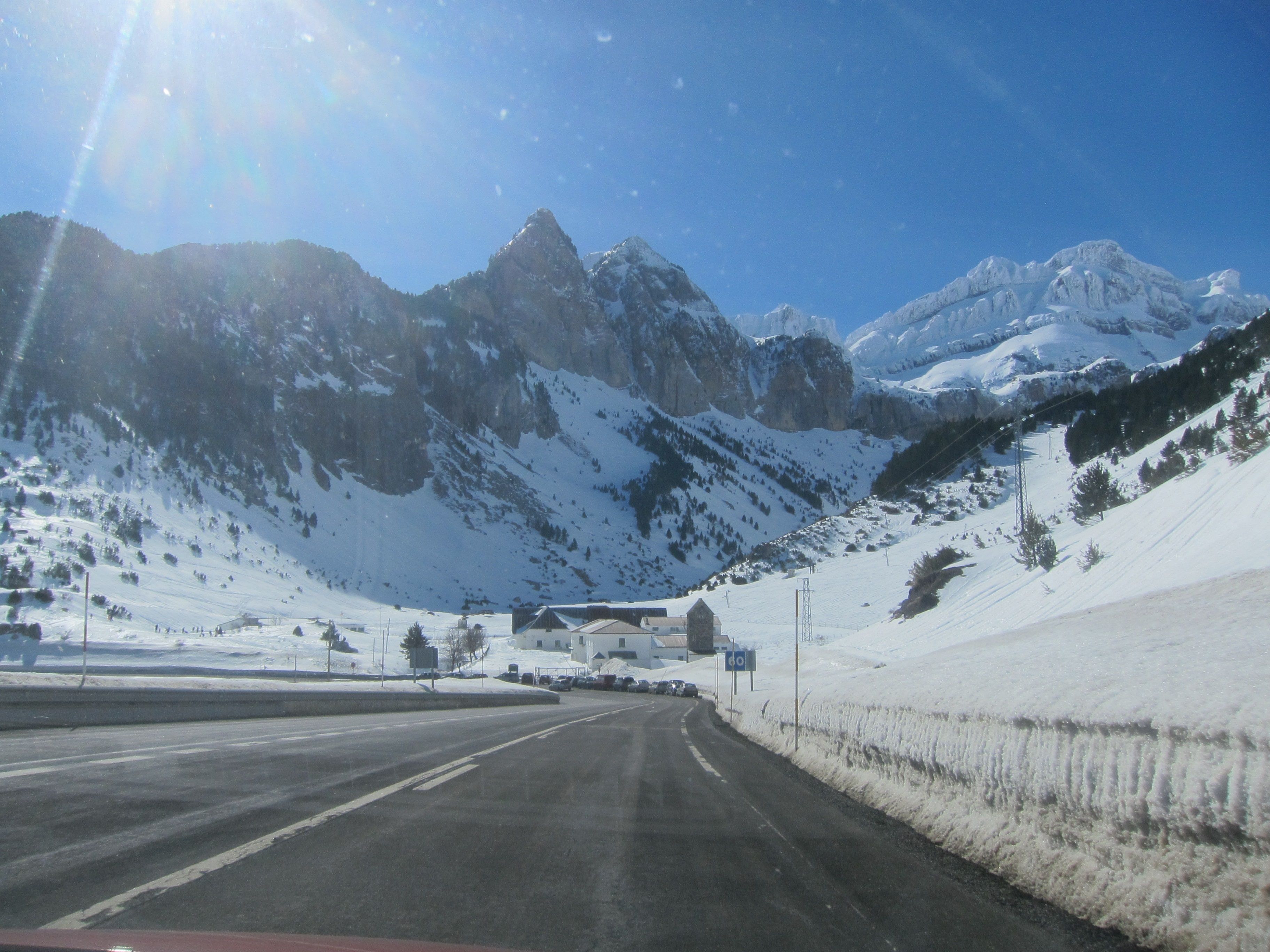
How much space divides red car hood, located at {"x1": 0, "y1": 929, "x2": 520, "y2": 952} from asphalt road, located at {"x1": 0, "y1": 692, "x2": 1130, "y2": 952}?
2.00 ft

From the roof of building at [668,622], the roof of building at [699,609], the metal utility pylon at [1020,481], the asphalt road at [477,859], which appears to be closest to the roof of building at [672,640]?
the roof of building at [668,622]

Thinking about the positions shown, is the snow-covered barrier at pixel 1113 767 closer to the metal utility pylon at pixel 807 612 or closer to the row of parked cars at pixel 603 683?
the metal utility pylon at pixel 807 612

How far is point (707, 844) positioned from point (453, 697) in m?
29.5

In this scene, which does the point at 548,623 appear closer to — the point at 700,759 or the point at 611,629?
the point at 611,629

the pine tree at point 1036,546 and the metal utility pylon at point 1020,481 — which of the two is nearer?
the pine tree at point 1036,546

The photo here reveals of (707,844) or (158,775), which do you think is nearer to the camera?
(707,844)

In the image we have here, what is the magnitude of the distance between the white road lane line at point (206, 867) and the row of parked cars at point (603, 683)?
171 feet

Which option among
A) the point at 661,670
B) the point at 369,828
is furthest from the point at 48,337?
the point at 369,828

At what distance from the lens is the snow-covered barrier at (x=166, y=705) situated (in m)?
14.8

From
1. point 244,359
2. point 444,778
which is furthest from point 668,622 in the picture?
point 444,778

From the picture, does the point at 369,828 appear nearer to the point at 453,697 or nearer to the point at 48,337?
the point at 453,697

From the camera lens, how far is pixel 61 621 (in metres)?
53.8

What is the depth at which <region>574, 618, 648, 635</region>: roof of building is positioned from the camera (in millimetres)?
89812

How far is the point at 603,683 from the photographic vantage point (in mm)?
69000
